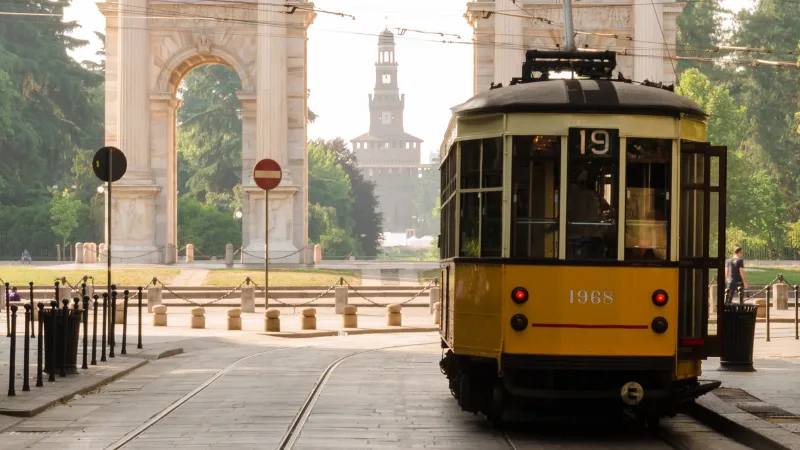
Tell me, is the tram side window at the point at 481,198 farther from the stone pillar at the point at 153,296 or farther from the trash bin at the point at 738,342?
the stone pillar at the point at 153,296

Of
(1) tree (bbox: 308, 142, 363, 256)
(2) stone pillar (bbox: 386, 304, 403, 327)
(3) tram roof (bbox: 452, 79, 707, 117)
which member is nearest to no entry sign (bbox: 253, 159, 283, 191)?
(2) stone pillar (bbox: 386, 304, 403, 327)

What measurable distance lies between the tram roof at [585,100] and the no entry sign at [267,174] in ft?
70.3

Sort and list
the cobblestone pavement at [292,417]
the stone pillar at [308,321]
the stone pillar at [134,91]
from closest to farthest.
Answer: the cobblestone pavement at [292,417] → the stone pillar at [308,321] → the stone pillar at [134,91]

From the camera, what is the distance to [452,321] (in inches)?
543

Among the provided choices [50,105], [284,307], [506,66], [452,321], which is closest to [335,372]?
[452,321]

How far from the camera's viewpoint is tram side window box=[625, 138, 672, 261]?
13062mm

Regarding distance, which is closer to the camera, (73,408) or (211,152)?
(73,408)

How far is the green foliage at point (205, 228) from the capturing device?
82938 millimetres

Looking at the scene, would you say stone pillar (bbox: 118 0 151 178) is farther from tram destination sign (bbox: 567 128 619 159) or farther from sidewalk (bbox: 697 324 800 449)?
tram destination sign (bbox: 567 128 619 159)

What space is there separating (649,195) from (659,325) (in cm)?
116

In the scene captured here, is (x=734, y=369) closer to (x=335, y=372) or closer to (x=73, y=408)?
(x=335, y=372)

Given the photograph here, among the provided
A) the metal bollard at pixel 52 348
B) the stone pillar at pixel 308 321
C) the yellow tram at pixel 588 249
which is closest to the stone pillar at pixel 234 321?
the stone pillar at pixel 308 321

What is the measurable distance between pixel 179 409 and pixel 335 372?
16.1 ft

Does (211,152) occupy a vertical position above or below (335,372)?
above
